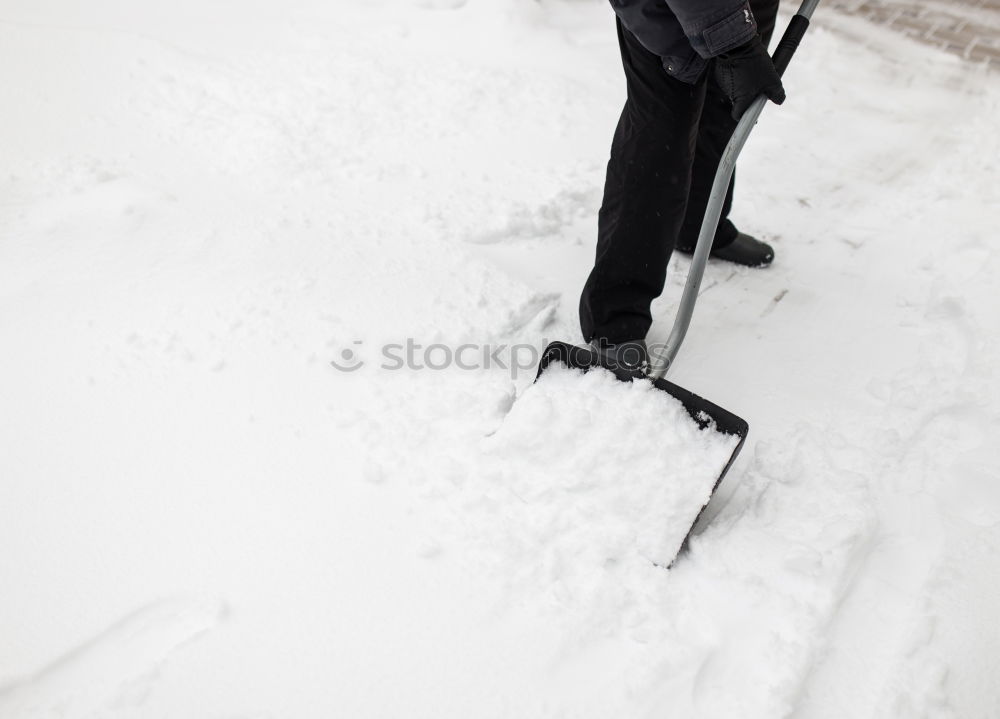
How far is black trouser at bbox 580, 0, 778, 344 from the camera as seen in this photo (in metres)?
1.62

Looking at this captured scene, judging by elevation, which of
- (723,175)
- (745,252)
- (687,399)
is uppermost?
(723,175)

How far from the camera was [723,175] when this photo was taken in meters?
1.52

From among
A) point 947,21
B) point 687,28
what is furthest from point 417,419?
point 947,21

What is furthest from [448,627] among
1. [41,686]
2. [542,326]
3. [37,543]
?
[542,326]

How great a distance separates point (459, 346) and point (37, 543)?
96 centimetres

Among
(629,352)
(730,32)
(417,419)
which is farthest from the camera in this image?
(629,352)

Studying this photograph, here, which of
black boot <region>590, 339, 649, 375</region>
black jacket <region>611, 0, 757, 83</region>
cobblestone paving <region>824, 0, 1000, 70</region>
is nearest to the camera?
black jacket <region>611, 0, 757, 83</region>

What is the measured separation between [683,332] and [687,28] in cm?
65

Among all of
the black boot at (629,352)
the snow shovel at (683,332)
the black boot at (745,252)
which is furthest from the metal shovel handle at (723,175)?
the black boot at (745,252)

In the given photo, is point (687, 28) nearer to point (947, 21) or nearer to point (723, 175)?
point (723, 175)

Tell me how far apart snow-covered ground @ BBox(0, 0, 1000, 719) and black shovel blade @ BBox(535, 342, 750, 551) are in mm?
102

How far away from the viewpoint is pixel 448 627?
1288 mm

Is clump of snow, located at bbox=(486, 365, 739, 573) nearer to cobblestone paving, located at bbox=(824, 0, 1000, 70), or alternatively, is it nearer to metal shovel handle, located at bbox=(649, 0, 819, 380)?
metal shovel handle, located at bbox=(649, 0, 819, 380)

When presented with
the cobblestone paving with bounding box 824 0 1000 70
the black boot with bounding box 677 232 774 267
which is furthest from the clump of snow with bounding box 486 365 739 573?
the cobblestone paving with bounding box 824 0 1000 70
